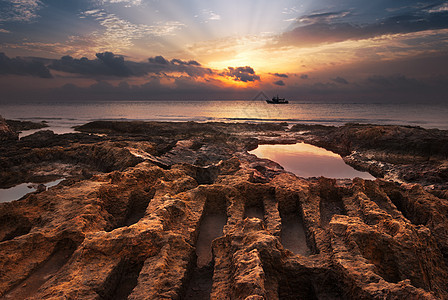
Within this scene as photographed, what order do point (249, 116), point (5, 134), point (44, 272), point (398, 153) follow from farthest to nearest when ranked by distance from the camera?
point (249, 116) < point (5, 134) < point (398, 153) < point (44, 272)

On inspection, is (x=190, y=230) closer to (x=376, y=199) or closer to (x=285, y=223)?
(x=285, y=223)

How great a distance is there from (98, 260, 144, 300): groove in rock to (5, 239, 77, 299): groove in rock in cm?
127

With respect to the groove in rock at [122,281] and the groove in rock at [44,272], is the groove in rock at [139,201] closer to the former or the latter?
the groove in rock at [44,272]

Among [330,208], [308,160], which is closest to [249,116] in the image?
[308,160]

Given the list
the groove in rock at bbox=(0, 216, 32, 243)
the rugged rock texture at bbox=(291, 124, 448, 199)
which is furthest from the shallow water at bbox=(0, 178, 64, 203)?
the rugged rock texture at bbox=(291, 124, 448, 199)

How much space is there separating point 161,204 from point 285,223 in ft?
12.3

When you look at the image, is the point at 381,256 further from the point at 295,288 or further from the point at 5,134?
the point at 5,134

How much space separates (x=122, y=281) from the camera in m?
4.45

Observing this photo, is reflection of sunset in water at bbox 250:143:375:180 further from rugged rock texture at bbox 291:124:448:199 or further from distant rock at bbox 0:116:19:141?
distant rock at bbox 0:116:19:141

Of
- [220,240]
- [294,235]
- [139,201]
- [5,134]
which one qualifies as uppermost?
[5,134]

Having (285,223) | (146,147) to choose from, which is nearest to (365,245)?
(285,223)

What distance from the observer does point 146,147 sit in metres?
14.6

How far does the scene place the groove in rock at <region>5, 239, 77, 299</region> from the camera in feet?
13.1

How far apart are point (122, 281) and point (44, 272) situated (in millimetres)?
1557
